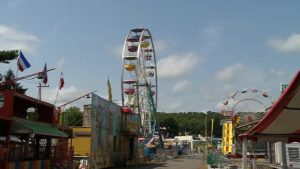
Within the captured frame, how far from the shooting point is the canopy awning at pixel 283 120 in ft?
23.9

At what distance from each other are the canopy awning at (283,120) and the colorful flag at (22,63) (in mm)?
15958

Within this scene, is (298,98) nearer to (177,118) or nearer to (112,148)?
(112,148)

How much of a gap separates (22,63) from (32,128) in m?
4.50

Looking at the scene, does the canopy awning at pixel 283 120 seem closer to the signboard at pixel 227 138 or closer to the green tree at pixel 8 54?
the green tree at pixel 8 54

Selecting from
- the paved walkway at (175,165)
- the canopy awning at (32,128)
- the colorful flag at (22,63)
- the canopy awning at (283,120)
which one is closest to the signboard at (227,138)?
the paved walkway at (175,165)

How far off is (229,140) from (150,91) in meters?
28.3

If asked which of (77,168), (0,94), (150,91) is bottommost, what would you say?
(77,168)

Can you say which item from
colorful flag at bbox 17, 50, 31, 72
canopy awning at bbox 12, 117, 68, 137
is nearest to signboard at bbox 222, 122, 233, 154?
canopy awning at bbox 12, 117, 68, 137

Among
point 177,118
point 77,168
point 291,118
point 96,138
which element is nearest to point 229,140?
point 96,138

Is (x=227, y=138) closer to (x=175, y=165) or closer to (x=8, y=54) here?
(x=175, y=165)

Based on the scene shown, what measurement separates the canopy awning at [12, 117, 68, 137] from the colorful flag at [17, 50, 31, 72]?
123 inches

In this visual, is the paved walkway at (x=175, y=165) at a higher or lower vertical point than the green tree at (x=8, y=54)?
lower

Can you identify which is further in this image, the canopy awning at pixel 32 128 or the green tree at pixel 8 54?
the green tree at pixel 8 54

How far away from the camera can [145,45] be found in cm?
6662
